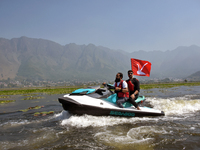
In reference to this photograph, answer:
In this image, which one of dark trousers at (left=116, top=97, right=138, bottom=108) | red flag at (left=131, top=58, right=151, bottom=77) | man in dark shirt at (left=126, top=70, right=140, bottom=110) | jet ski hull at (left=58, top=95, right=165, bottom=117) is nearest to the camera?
jet ski hull at (left=58, top=95, right=165, bottom=117)

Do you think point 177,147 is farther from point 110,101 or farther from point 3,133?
point 3,133

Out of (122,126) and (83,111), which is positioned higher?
(83,111)

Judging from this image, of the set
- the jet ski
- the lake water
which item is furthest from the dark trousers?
the lake water

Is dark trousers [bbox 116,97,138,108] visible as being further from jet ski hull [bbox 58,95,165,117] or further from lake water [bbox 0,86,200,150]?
lake water [bbox 0,86,200,150]

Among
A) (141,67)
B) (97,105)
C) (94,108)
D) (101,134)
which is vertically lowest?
(101,134)

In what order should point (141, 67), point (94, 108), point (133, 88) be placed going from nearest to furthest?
point (94, 108) → point (133, 88) → point (141, 67)

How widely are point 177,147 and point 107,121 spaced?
10.7 ft

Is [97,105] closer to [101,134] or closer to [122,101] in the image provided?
[122,101]

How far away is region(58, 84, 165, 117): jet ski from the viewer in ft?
23.9

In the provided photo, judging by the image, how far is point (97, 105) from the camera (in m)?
7.48

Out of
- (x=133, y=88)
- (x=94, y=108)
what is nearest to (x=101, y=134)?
(x=94, y=108)

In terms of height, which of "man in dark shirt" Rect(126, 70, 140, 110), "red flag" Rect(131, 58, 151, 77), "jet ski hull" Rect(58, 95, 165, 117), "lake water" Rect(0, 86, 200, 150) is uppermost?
"red flag" Rect(131, 58, 151, 77)

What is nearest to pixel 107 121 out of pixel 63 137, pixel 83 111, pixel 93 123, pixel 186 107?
pixel 93 123

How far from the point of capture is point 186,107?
35.1 ft
